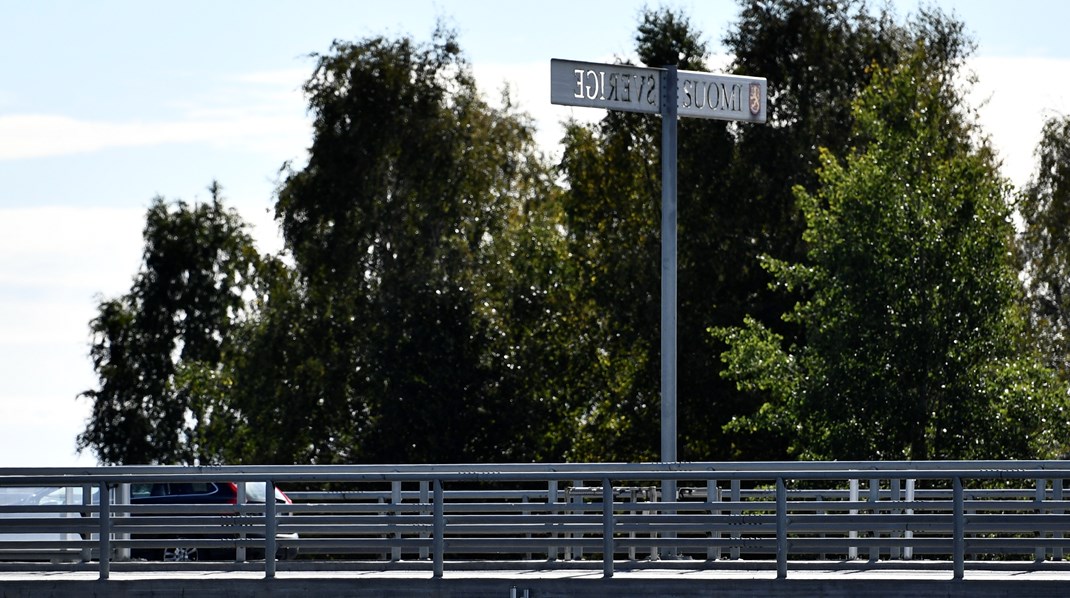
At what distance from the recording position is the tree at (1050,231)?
177ft

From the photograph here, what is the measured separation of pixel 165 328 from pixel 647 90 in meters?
49.7

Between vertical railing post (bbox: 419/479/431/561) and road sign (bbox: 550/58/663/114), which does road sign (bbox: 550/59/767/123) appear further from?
vertical railing post (bbox: 419/479/431/561)

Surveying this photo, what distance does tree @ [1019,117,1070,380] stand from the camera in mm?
54031

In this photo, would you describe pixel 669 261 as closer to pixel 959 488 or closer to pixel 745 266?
pixel 959 488

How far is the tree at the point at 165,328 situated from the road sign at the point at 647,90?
149ft

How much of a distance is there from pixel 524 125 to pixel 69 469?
34.8 metres

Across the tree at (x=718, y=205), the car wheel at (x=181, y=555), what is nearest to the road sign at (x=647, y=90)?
the car wheel at (x=181, y=555)

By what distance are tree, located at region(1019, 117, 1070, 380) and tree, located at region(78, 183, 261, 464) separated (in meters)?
25.5

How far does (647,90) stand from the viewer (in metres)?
19.7

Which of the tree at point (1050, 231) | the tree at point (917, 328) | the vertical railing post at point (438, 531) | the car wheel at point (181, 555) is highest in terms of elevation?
the tree at point (1050, 231)

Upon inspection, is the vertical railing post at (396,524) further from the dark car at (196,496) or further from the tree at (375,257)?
the tree at (375,257)

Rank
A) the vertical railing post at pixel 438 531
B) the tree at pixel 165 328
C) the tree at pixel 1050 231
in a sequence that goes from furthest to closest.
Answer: the tree at pixel 165 328 → the tree at pixel 1050 231 → the vertical railing post at pixel 438 531

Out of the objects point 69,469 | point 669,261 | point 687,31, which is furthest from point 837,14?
point 69,469

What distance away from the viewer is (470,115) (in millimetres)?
50156
